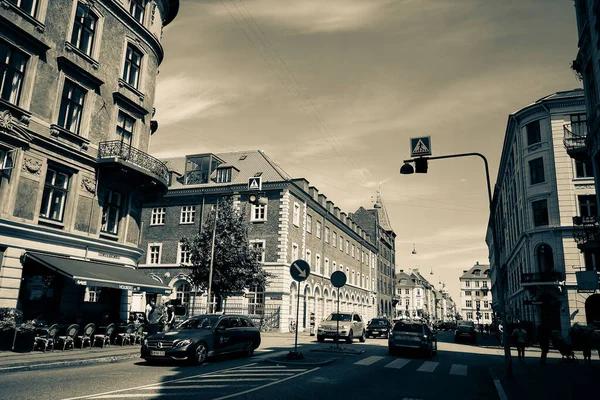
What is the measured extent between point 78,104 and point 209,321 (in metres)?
11.2

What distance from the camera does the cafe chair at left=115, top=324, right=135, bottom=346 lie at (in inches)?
726

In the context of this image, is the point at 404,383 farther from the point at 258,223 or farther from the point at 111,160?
the point at 258,223

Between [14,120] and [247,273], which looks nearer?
[14,120]

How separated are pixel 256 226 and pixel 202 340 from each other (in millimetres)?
24814

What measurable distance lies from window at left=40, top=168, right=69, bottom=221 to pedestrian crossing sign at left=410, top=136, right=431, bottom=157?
1375 centimetres

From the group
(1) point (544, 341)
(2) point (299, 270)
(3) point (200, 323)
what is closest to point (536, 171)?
(1) point (544, 341)

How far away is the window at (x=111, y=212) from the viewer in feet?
67.3

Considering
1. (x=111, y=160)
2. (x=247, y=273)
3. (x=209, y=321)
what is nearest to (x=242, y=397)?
Answer: (x=209, y=321)

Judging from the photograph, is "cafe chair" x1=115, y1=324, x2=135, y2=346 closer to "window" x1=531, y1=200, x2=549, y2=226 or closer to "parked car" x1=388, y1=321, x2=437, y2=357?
"parked car" x1=388, y1=321, x2=437, y2=357

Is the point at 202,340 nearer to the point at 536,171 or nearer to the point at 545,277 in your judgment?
the point at 545,277

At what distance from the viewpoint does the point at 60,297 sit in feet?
58.7

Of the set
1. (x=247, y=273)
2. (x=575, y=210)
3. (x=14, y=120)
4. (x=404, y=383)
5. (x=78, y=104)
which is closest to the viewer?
(x=404, y=383)

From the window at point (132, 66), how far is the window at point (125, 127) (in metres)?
1.79

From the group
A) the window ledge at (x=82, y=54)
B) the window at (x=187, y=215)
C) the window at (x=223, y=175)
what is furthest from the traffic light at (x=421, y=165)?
the window at (x=187, y=215)
